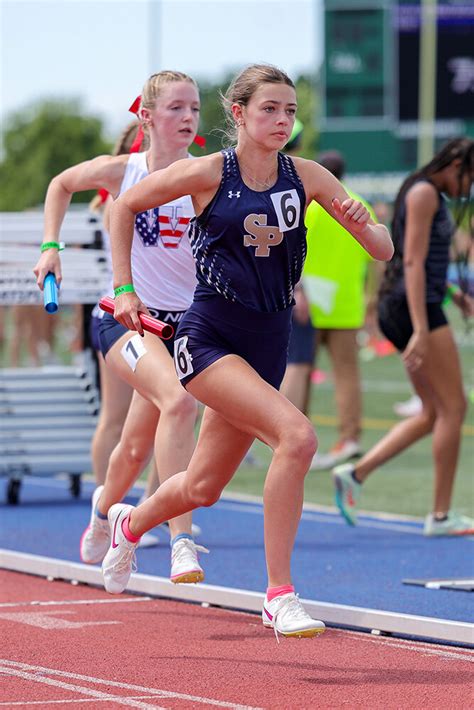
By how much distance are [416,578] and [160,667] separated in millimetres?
2476

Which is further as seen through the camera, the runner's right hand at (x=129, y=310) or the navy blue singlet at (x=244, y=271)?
the runner's right hand at (x=129, y=310)

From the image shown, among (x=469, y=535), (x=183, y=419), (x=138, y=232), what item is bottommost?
(x=469, y=535)

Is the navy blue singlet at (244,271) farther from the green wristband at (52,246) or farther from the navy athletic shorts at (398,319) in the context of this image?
the navy athletic shorts at (398,319)

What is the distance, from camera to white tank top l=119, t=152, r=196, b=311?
7.25 m

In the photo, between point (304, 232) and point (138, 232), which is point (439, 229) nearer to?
point (138, 232)

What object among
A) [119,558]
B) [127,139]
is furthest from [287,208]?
[127,139]

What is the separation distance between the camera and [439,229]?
9328 mm

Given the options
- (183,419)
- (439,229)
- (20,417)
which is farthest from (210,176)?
(20,417)

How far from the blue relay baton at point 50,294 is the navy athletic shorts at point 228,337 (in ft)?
2.20

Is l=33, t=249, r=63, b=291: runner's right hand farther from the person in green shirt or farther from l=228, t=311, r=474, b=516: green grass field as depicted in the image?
the person in green shirt

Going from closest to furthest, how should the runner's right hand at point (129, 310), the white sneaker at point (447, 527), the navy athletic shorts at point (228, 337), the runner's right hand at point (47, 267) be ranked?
the navy athletic shorts at point (228, 337), the runner's right hand at point (129, 310), the runner's right hand at point (47, 267), the white sneaker at point (447, 527)

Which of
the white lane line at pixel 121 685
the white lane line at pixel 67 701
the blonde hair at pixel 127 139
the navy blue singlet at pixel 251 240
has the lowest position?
the white lane line at pixel 121 685

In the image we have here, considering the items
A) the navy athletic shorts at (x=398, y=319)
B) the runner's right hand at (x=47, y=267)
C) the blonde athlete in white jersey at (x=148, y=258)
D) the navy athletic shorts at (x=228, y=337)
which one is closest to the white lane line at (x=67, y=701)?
the navy athletic shorts at (x=228, y=337)

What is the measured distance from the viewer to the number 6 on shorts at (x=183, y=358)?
6051 millimetres
